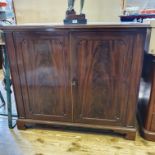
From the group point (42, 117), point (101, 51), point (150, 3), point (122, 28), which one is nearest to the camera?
point (122, 28)

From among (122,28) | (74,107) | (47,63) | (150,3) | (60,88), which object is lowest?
(74,107)

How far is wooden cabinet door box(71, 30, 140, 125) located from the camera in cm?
132

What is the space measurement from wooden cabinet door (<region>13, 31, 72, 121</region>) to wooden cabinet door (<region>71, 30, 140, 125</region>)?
9 centimetres

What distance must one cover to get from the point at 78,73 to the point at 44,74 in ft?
1.05

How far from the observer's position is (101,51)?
1.35 m

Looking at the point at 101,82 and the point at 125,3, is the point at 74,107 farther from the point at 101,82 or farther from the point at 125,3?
the point at 125,3

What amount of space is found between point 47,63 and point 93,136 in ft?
2.83

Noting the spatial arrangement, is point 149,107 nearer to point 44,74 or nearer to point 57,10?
point 44,74

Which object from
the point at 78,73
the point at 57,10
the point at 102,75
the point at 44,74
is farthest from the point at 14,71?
the point at 57,10

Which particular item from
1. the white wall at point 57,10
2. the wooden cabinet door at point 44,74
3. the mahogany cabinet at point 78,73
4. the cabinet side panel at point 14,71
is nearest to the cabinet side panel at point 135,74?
the mahogany cabinet at point 78,73

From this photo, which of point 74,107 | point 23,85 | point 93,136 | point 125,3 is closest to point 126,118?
point 93,136

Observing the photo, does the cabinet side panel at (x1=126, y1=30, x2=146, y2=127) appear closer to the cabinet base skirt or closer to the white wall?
the cabinet base skirt

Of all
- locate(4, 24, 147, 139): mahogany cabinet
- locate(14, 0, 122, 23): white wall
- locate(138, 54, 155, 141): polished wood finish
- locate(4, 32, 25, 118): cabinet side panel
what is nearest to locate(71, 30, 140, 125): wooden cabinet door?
locate(4, 24, 147, 139): mahogany cabinet

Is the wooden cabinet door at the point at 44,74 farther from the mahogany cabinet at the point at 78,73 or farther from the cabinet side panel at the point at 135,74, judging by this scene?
the cabinet side panel at the point at 135,74
